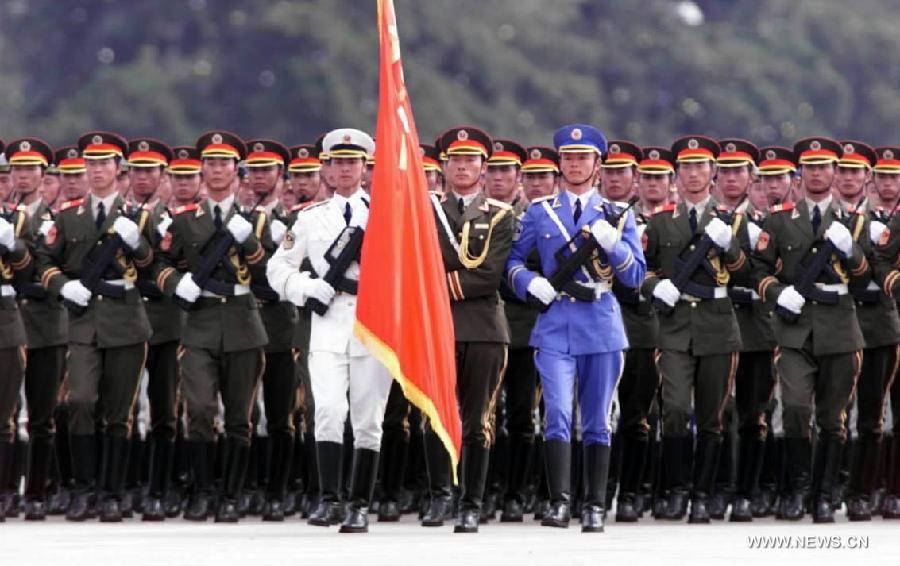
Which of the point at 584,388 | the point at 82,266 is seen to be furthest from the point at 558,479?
the point at 82,266

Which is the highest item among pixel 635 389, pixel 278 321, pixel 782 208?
pixel 782 208

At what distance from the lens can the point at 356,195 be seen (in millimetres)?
15828

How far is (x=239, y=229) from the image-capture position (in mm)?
17312

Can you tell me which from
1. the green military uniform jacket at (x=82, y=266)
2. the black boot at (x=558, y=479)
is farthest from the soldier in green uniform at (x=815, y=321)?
the green military uniform jacket at (x=82, y=266)

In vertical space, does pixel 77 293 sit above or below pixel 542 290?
below

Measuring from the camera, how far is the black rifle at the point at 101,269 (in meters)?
17.4

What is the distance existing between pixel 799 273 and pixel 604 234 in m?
2.28

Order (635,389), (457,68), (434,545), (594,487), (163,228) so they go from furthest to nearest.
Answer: (457,68), (635,389), (163,228), (594,487), (434,545)

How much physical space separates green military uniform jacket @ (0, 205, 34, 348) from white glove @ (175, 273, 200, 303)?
1057 millimetres

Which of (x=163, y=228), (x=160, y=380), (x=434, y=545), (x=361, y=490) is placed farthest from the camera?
(x=160, y=380)

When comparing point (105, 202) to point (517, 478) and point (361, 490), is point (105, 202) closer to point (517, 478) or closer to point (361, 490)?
point (517, 478)

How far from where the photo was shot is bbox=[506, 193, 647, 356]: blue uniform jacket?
15633 mm

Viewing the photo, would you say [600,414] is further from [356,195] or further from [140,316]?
[140,316]

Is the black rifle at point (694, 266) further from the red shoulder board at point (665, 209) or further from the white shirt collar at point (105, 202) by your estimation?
the white shirt collar at point (105, 202)
